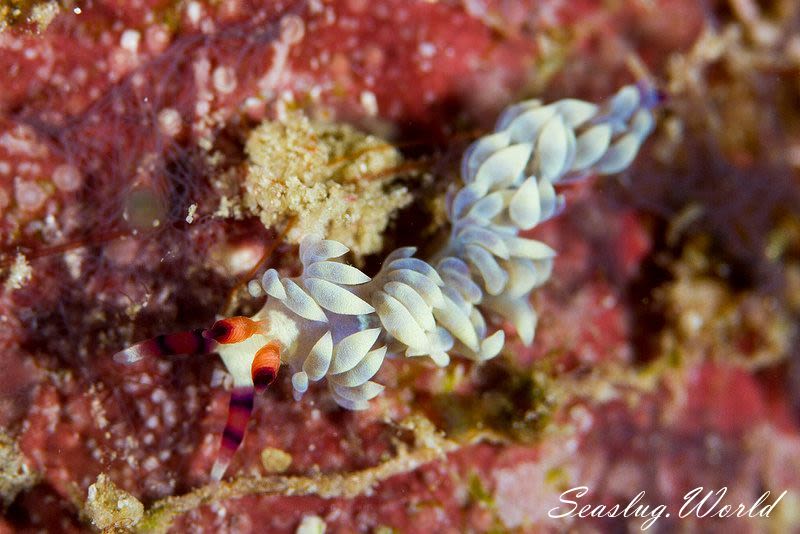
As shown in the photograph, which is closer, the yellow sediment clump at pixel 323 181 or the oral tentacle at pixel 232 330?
the oral tentacle at pixel 232 330

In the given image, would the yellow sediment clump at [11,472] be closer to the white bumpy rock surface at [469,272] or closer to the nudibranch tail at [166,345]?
the nudibranch tail at [166,345]

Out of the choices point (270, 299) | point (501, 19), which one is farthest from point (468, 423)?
point (501, 19)

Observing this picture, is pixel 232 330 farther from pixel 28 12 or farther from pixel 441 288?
pixel 28 12

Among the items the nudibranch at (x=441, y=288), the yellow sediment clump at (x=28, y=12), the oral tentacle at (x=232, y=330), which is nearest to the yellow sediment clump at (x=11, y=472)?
the nudibranch at (x=441, y=288)

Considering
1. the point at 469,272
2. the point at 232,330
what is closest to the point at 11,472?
the point at 232,330

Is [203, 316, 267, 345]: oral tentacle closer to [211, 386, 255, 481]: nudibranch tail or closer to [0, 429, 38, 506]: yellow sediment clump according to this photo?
[211, 386, 255, 481]: nudibranch tail

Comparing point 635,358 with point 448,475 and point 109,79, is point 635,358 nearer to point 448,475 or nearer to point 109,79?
point 448,475
